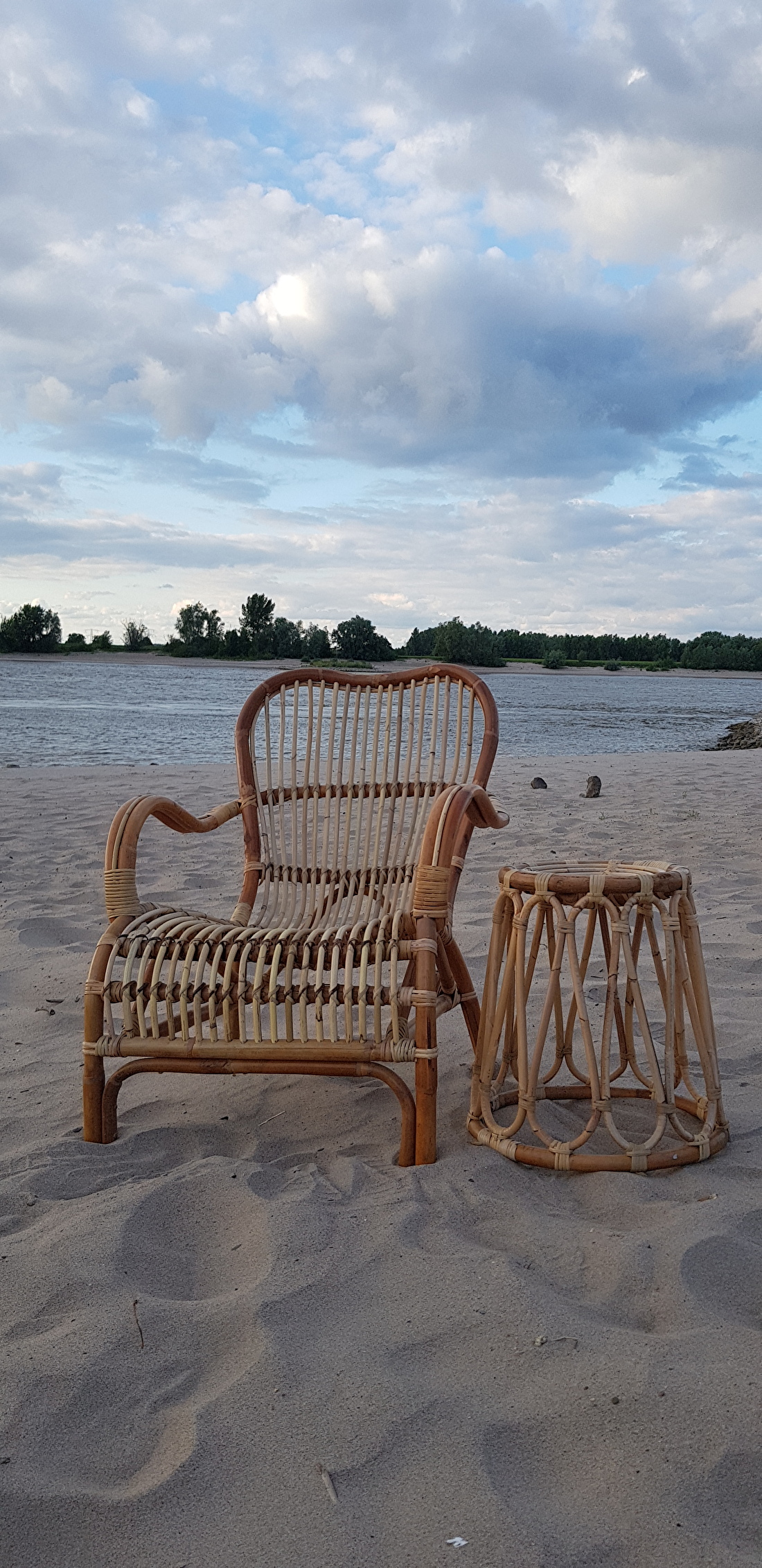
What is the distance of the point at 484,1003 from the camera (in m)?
2.31

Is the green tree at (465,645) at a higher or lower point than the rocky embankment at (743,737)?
higher

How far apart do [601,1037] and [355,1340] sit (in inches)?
31.7

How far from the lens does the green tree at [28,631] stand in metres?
56.2

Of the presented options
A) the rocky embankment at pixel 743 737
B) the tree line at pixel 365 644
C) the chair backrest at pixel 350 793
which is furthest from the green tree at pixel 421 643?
the chair backrest at pixel 350 793

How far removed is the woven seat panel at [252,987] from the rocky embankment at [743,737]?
14164 mm

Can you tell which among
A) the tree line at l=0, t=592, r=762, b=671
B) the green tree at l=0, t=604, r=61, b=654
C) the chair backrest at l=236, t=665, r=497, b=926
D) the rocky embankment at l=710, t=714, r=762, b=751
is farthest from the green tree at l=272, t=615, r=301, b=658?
the chair backrest at l=236, t=665, r=497, b=926

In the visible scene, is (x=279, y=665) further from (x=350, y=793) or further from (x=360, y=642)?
(x=350, y=793)

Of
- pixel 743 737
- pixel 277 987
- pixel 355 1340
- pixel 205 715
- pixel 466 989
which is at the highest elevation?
pixel 277 987

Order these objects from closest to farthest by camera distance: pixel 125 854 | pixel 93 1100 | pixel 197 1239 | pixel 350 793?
pixel 197 1239 → pixel 93 1100 → pixel 125 854 → pixel 350 793

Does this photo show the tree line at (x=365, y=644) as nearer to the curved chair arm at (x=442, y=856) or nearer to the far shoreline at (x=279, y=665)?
the far shoreline at (x=279, y=665)

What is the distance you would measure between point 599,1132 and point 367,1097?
576mm

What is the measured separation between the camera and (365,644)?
4925 centimetres

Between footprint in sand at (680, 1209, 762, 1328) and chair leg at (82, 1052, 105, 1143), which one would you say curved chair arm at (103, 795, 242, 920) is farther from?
footprint in sand at (680, 1209, 762, 1328)

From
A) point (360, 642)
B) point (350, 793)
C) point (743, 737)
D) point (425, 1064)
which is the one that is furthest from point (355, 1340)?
point (360, 642)
